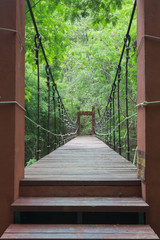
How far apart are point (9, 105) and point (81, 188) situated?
2.25ft

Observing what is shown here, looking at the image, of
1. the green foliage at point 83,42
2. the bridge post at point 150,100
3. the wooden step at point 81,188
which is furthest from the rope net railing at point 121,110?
the wooden step at point 81,188

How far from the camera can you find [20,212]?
4.43 ft

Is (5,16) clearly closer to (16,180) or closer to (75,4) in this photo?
(16,180)

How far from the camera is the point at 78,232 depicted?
1.20m

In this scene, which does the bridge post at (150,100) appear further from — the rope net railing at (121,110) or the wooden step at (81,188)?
the rope net railing at (121,110)

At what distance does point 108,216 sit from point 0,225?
626 millimetres

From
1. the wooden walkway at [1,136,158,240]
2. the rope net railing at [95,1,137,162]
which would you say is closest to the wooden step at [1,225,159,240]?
the wooden walkway at [1,136,158,240]

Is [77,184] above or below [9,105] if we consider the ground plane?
below

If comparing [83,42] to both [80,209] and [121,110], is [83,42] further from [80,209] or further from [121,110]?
[80,209]

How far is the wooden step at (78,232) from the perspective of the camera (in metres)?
1.14

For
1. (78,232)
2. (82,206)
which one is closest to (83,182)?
(82,206)

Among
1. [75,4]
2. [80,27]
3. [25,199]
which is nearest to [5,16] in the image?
[25,199]

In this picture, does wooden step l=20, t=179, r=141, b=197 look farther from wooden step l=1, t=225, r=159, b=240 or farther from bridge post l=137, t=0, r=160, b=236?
wooden step l=1, t=225, r=159, b=240

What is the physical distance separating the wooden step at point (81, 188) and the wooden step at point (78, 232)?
25cm
